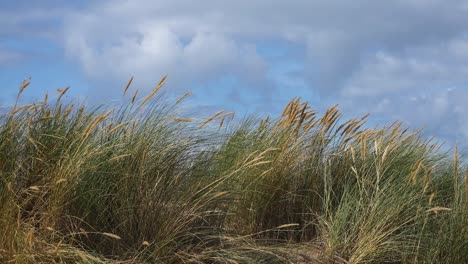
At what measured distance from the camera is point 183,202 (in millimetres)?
5660

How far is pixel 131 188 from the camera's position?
562 centimetres

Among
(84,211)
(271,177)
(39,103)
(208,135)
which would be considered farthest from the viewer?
(271,177)

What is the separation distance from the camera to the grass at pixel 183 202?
210 inches

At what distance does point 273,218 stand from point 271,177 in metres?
0.37

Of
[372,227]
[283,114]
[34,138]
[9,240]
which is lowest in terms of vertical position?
[9,240]

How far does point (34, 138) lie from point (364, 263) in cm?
266

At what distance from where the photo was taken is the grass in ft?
17.5

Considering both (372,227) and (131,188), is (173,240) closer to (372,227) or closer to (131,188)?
(131,188)

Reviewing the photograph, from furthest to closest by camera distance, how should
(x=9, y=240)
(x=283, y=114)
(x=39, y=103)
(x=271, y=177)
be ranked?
(x=283, y=114) → (x=271, y=177) → (x=39, y=103) → (x=9, y=240)

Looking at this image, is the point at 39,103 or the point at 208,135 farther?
the point at 208,135

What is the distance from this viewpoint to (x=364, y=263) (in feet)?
19.5

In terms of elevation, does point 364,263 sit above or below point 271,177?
below

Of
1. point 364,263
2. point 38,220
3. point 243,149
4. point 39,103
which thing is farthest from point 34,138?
point 364,263

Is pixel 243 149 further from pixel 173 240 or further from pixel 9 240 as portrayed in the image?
pixel 9 240
